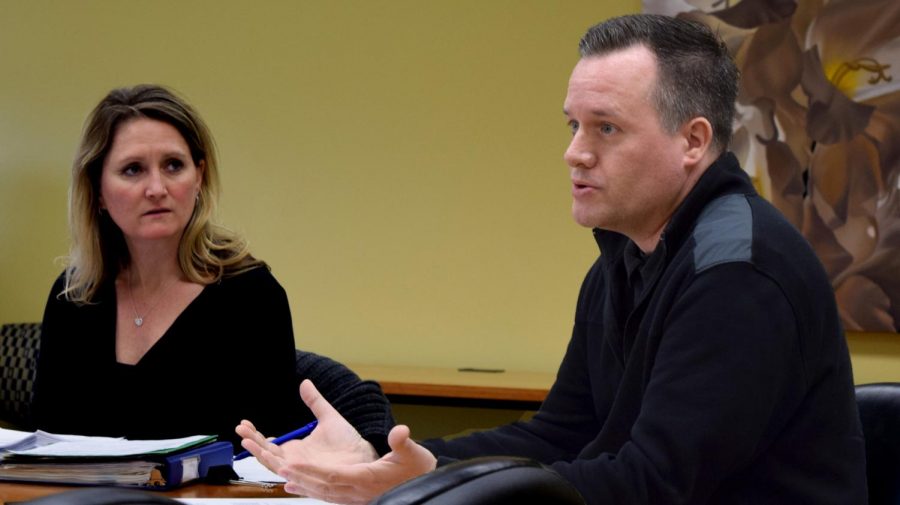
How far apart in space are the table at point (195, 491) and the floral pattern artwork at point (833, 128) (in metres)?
2.31

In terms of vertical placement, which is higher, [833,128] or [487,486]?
[487,486]

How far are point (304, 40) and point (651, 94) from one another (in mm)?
2832

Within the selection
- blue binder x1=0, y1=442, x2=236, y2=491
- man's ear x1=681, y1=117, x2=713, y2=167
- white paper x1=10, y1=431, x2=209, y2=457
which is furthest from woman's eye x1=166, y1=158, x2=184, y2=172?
man's ear x1=681, y1=117, x2=713, y2=167

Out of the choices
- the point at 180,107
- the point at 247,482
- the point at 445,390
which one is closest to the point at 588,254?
the point at 445,390

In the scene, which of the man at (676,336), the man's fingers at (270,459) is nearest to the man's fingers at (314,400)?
the man at (676,336)

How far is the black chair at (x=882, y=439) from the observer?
5.01 ft

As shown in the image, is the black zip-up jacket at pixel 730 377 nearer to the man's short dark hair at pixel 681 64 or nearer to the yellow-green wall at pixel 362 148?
the man's short dark hair at pixel 681 64

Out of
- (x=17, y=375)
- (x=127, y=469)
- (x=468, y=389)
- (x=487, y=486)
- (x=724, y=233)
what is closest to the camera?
(x=487, y=486)

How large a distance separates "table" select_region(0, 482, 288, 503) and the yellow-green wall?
7.68 ft

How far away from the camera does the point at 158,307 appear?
2541 mm

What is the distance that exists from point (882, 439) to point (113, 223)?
1.82 meters

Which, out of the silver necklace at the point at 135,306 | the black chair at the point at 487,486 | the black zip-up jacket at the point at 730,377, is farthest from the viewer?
the silver necklace at the point at 135,306

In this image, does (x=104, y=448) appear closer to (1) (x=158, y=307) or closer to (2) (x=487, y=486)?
(1) (x=158, y=307)

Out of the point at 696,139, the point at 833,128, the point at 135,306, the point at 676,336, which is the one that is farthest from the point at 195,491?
the point at 833,128
